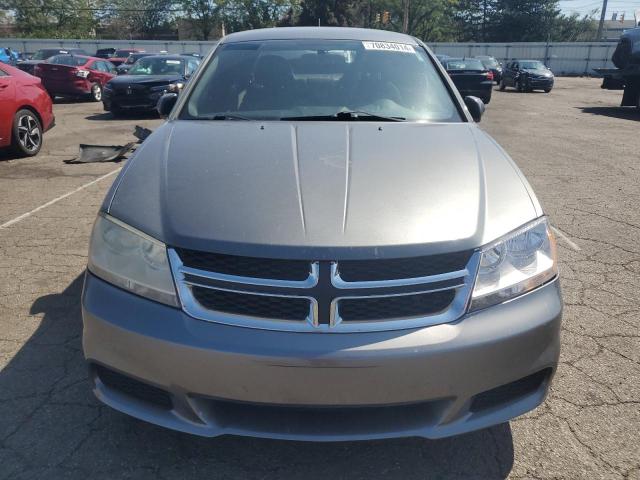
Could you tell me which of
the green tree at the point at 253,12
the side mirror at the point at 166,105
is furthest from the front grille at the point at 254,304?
the green tree at the point at 253,12

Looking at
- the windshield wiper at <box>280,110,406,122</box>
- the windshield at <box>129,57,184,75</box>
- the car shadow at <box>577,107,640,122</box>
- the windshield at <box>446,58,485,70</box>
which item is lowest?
the car shadow at <box>577,107,640,122</box>

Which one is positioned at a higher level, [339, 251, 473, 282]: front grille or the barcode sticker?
the barcode sticker

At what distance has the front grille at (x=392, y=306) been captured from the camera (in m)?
1.74

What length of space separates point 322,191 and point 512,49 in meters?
47.4

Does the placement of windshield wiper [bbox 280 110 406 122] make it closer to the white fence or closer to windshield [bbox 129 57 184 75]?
windshield [bbox 129 57 184 75]

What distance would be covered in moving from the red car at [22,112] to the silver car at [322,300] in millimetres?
6348

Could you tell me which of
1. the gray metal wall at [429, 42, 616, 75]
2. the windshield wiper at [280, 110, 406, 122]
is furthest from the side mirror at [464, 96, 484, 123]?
the gray metal wall at [429, 42, 616, 75]

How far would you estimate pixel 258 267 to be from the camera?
1758mm

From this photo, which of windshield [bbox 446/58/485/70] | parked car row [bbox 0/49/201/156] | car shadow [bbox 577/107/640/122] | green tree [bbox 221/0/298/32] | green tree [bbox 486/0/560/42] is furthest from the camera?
green tree [bbox 486/0/560/42]

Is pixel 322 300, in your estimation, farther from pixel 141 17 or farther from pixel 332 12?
pixel 141 17

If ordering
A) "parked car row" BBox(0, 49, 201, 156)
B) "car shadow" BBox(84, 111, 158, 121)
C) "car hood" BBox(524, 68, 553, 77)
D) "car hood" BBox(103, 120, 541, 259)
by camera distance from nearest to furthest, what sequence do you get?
"car hood" BBox(103, 120, 541, 259) < "parked car row" BBox(0, 49, 201, 156) < "car shadow" BBox(84, 111, 158, 121) < "car hood" BBox(524, 68, 553, 77)

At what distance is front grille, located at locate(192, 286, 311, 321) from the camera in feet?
5.70

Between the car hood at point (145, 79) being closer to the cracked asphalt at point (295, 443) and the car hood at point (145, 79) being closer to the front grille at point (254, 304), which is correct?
the cracked asphalt at point (295, 443)

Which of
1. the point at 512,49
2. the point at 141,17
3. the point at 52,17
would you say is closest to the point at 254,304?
the point at 512,49
